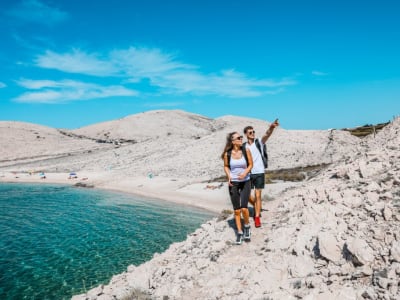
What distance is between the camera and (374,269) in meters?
6.04

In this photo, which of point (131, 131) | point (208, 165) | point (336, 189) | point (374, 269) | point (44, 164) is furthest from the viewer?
point (131, 131)

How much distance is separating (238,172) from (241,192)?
64cm

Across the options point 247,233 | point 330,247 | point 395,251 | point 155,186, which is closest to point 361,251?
point 395,251

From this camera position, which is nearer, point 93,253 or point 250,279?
point 250,279

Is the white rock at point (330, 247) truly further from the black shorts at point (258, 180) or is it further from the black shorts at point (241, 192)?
the black shorts at point (258, 180)

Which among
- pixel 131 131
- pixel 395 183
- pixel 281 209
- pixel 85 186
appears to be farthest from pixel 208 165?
pixel 131 131

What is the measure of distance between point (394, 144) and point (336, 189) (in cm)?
275

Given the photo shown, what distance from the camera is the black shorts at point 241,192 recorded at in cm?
952

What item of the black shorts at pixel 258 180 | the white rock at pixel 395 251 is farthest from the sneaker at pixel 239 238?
the white rock at pixel 395 251

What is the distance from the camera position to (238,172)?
30.7 feet

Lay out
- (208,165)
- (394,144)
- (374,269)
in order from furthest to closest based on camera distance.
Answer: (208,165)
(394,144)
(374,269)

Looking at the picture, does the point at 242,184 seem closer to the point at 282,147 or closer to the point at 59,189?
the point at 59,189

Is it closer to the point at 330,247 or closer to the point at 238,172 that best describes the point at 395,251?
the point at 330,247

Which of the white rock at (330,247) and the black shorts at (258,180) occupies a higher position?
the black shorts at (258,180)
